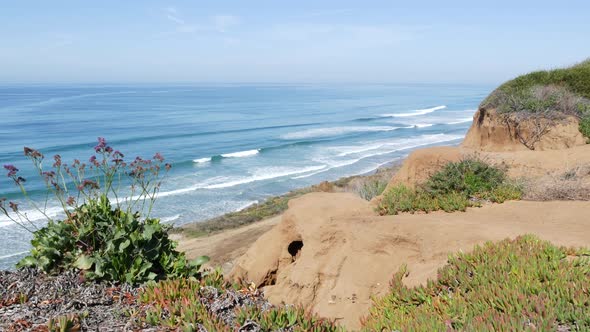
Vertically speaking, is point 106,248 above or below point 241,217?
above

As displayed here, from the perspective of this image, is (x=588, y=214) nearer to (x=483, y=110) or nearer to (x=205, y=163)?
(x=483, y=110)

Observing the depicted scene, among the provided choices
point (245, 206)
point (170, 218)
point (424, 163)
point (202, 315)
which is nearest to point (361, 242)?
point (202, 315)

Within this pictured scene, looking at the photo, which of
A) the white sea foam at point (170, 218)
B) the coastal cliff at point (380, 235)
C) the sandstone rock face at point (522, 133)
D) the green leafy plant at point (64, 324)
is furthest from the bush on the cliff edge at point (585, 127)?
the white sea foam at point (170, 218)

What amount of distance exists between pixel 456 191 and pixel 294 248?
331cm

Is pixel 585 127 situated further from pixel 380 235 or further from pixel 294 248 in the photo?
pixel 380 235

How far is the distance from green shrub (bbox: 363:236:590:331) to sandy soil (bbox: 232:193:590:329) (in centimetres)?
60

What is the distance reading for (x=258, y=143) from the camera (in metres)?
46.2

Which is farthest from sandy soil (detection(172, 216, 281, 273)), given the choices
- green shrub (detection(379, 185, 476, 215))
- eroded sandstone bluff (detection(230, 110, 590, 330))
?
green shrub (detection(379, 185, 476, 215))

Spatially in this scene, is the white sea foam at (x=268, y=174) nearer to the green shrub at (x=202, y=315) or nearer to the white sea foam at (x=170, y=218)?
the white sea foam at (x=170, y=218)

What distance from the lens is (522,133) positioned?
723 inches

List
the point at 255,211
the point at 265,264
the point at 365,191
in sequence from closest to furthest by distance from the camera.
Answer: the point at 265,264 → the point at 365,191 → the point at 255,211

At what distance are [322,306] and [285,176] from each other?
2681 cm

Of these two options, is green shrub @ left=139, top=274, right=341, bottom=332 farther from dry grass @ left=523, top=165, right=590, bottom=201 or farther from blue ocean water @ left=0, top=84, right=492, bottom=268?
blue ocean water @ left=0, top=84, right=492, bottom=268

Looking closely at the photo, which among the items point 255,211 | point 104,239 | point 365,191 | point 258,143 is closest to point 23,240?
point 255,211
